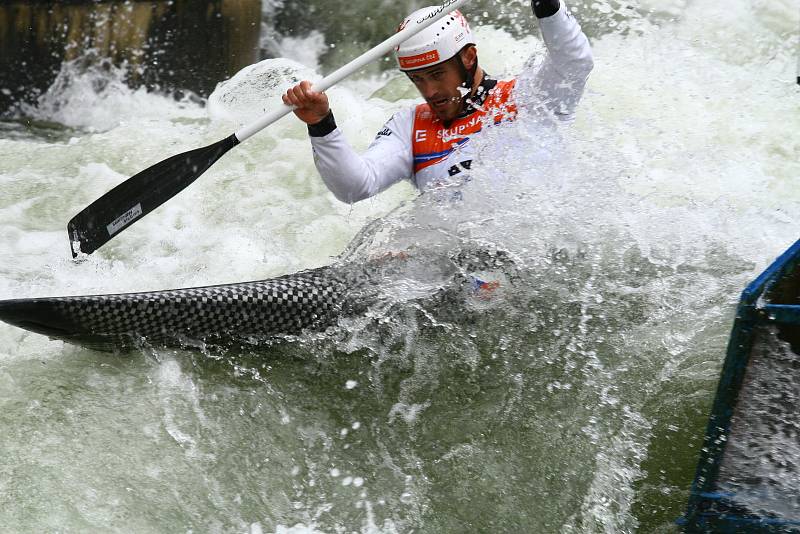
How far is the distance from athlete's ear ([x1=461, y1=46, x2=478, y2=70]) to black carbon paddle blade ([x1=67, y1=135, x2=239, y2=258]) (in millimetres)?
1036

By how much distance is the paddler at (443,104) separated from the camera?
3.13 m

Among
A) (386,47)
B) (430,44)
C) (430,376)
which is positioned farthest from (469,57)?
(430,376)

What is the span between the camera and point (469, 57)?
337 centimetres

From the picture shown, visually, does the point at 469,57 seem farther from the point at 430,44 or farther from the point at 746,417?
the point at 746,417

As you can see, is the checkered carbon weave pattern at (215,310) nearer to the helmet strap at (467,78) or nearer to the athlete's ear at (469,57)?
the helmet strap at (467,78)

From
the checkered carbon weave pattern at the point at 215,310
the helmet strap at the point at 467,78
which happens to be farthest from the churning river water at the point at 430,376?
the helmet strap at the point at 467,78

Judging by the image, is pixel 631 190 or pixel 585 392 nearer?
pixel 585 392

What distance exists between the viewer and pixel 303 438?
3.04m

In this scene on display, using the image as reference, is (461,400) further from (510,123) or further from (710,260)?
(710,260)

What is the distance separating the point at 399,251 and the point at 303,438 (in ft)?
2.67

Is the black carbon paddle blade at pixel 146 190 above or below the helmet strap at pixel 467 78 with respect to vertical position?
below

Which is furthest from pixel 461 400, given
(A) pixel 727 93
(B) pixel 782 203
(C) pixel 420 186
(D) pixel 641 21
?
(D) pixel 641 21

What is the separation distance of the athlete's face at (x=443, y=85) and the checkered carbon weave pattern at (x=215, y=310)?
817 millimetres

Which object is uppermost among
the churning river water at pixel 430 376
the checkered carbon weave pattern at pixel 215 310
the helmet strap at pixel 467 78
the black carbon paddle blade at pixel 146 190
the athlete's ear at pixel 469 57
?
the athlete's ear at pixel 469 57
